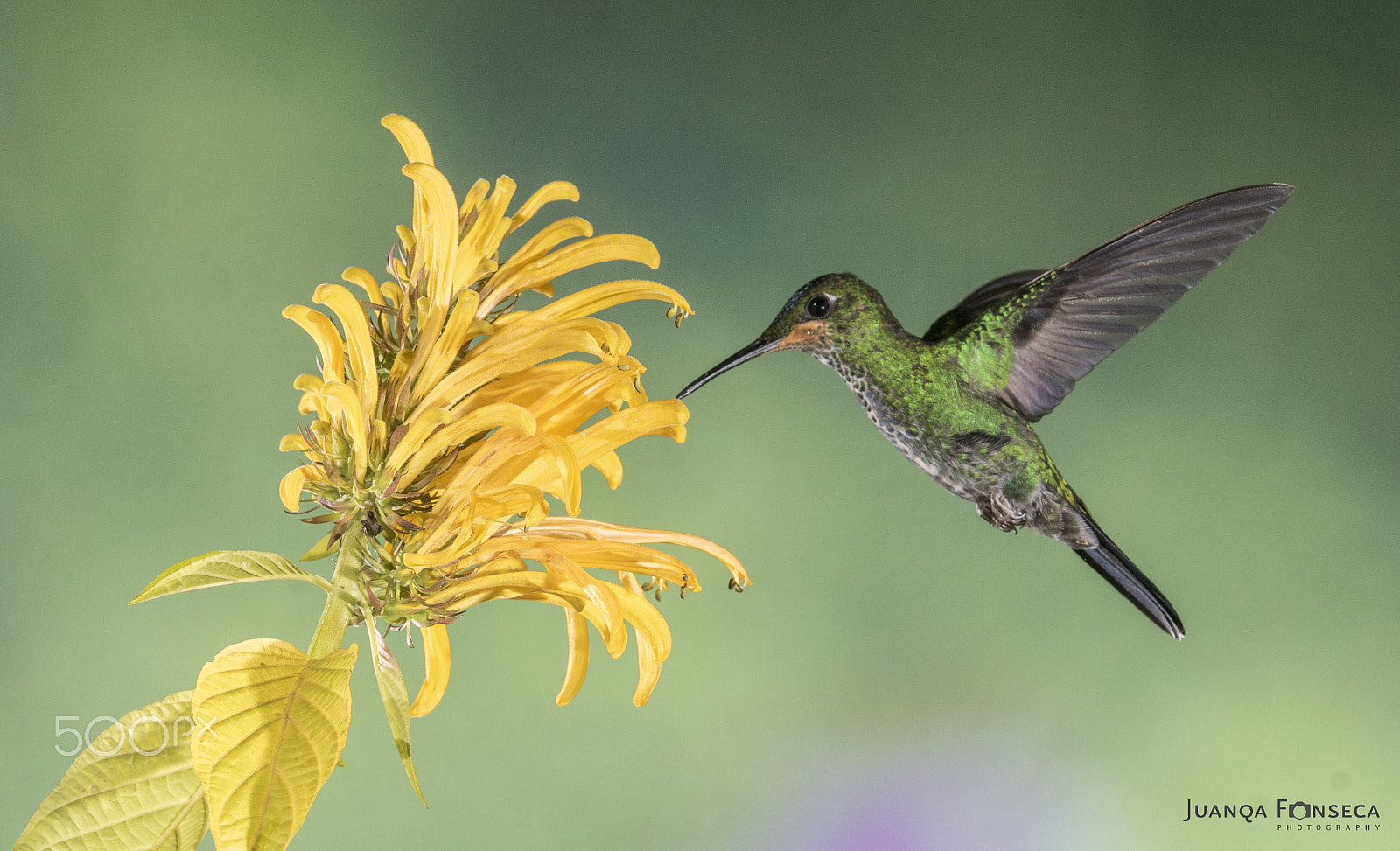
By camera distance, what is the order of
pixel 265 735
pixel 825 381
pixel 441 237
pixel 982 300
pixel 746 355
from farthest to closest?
1. pixel 825 381
2. pixel 982 300
3. pixel 746 355
4. pixel 441 237
5. pixel 265 735

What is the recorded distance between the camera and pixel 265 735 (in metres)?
0.31

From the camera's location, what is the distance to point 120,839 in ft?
1.04

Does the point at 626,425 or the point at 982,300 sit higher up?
the point at 982,300

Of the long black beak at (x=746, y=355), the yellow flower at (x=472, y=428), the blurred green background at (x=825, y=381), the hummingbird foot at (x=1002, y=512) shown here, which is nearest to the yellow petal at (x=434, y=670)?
the yellow flower at (x=472, y=428)

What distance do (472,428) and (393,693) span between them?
11 cm

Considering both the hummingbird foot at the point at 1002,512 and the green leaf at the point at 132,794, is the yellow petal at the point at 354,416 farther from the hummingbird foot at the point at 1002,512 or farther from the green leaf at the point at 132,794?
the hummingbird foot at the point at 1002,512

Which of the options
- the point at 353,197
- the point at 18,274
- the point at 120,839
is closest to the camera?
the point at 120,839

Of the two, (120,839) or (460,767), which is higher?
(460,767)

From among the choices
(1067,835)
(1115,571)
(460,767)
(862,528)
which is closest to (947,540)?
(862,528)

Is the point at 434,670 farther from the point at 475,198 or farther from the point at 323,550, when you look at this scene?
the point at 475,198

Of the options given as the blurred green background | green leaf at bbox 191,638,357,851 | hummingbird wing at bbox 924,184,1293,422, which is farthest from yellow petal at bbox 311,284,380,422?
the blurred green background

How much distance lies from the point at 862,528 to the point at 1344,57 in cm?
85

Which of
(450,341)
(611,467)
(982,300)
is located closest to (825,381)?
(982,300)

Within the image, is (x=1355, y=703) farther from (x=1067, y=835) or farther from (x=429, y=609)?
(x=429, y=609)
